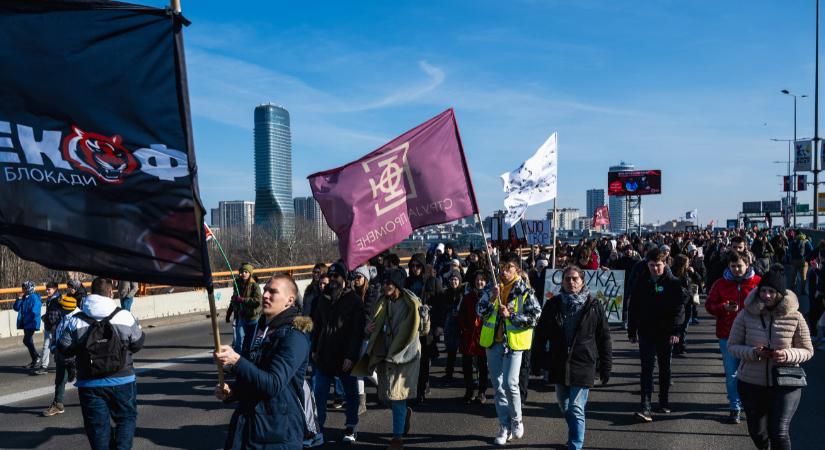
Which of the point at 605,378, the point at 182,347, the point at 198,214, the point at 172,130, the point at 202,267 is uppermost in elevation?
the point at 172,130

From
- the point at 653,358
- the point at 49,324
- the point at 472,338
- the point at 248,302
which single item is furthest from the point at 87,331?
the point at 653,358

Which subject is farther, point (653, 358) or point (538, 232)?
point (538, 232)

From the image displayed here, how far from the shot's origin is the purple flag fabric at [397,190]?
20.7 feet

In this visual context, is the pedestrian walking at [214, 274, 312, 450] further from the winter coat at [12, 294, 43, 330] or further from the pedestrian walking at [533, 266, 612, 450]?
the winter coat at [12, 294, 43, 330]

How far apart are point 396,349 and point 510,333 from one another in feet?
3.73

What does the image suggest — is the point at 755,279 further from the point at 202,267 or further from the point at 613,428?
the point at 202,267

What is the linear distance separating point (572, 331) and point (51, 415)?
20.2ft

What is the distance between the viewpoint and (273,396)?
3512 millimetres

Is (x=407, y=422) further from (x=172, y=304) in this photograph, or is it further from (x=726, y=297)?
(x=172, y=304)

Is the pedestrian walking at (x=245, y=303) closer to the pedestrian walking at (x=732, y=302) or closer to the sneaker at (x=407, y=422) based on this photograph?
the sneaker at (x=407, y=422)

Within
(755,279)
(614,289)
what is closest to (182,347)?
(614,289)

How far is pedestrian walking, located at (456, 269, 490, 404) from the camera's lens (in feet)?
26.4

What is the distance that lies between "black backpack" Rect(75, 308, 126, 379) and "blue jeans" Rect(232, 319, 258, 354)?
5488 mm

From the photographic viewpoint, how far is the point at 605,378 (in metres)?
6.00
